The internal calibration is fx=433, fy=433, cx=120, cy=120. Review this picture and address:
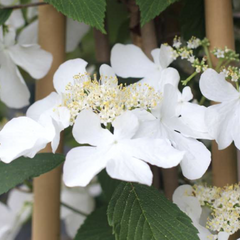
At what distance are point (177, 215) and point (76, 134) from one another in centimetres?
14

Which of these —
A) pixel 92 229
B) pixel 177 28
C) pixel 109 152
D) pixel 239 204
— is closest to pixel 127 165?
pixel 109 152

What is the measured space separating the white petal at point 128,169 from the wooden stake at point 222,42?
0.20 m

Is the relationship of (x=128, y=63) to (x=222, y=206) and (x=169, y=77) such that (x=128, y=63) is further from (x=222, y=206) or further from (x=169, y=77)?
(x=222, y=206)

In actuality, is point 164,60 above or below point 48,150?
above

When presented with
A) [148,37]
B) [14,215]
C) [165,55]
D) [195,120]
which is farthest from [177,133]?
[14,215]

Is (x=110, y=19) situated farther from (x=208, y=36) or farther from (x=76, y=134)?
(x=76, y=134)

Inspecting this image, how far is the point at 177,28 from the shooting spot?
0.74 meters

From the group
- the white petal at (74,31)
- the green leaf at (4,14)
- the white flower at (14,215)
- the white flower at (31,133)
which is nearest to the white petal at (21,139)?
the white flower at (31,133)

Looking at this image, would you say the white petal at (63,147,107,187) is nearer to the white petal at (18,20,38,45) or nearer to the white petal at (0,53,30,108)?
the white petal at (0,53,30,108)

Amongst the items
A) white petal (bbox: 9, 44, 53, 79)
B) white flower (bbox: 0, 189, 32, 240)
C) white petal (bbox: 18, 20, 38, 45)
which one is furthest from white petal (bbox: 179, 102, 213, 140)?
white flower (bbox: 0, 189, 32, 240)

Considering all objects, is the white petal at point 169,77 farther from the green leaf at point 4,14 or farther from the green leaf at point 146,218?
the green leaf at point 4,14

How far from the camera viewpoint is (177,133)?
0.46m

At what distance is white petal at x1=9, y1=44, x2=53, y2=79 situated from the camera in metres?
0.61

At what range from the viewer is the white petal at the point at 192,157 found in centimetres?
44
